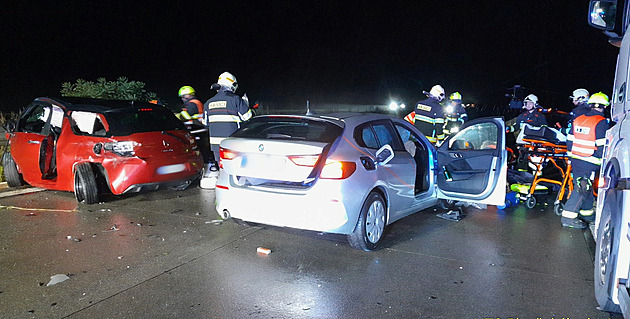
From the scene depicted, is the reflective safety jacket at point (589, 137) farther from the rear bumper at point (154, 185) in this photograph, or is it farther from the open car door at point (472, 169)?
the rear bumper at point (154, 185)

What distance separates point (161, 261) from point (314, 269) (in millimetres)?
1523

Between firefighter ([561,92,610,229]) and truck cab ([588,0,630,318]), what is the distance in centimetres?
152

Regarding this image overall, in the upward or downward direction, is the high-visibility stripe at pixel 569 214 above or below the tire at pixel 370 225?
below

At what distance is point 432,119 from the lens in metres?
9.02

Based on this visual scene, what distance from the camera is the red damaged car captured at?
660cm

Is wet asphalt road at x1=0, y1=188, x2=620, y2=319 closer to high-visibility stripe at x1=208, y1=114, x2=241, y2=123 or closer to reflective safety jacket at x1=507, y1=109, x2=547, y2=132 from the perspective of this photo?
high-visibility stripe at x1=208, y1=114, x2=241, y2=123

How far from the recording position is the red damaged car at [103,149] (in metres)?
6.60

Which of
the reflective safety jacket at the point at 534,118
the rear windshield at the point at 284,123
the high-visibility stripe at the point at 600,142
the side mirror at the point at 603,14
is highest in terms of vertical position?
the side mirror at the point at 603,14

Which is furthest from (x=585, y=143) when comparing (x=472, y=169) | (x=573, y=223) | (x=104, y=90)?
(x=104, y=90)

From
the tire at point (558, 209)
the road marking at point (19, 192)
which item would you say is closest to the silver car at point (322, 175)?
the tire at point (558, 209)

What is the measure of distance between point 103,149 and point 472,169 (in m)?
5.23

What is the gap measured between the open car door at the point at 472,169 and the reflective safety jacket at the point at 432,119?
2.30 m

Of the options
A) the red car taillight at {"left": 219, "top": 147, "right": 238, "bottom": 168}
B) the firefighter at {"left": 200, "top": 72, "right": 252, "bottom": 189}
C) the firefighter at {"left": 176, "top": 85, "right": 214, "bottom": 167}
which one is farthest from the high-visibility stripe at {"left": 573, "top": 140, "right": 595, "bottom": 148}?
the firefighter at {"left": 176, "top": 85, "right": 214, "bottom": 167}

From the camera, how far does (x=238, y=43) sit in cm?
4391
